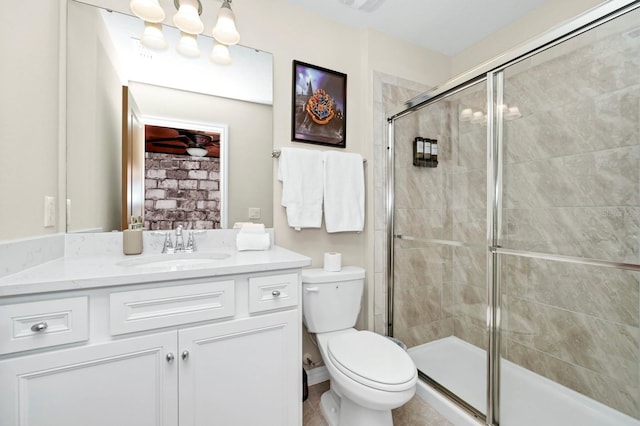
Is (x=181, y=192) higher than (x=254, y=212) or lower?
higher

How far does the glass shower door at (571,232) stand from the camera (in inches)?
53.3

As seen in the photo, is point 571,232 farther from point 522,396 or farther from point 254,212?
point 254,212

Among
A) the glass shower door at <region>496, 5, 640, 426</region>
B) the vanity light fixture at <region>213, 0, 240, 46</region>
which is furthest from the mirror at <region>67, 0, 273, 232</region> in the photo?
the glass shower door at <region>496, 5, 640, 426</region>

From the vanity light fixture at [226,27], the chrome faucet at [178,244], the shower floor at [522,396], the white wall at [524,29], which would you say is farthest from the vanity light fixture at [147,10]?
the shower floor at [522,396]

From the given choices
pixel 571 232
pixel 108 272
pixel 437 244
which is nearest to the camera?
pixel 108 272

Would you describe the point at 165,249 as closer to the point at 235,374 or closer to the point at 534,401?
the point at 235,374

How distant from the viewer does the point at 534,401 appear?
156 cm

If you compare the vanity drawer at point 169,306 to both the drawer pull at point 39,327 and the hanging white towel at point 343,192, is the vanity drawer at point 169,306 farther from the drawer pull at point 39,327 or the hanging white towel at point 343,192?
the hanging white towel at point 343,192

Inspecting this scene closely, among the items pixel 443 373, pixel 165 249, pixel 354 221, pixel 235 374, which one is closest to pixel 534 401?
pixel 443 373

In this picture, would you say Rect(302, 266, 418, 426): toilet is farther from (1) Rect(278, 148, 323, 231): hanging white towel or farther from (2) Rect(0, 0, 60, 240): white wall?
(2) Rect(0, 0, 60, 240): white wall

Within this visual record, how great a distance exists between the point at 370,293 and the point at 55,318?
5.32ft

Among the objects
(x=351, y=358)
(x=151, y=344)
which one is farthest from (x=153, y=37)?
(x=351, y=358)

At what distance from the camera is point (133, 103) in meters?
1.41

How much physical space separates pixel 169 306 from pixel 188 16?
1.38 meters
